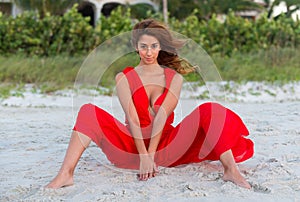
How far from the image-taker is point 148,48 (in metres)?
2.58

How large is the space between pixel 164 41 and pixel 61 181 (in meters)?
0.94

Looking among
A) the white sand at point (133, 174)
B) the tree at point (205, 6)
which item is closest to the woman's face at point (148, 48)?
the white sand at point (133, 174)

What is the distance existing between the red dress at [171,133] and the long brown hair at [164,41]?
0.13 meters

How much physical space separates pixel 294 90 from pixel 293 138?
394cm

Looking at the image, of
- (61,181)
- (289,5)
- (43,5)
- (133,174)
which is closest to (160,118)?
(133,174)

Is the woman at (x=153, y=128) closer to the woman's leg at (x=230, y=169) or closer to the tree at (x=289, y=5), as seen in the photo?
the woman's leg at (x=230, y=169)

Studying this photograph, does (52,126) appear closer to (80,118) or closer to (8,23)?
(80,118)

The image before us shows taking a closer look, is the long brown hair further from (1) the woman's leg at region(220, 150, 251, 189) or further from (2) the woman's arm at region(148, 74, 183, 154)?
(1) the woman's leg at region(220, 150, 251, 189)

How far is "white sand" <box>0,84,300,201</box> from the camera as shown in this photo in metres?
2.25

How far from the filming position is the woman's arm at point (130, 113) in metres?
2.51

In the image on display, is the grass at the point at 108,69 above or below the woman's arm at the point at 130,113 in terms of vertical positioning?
below

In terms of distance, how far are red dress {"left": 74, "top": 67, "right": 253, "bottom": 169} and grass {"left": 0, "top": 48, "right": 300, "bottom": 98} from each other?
433 centimetres

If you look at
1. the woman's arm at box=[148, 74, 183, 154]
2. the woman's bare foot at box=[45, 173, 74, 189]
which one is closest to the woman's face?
the woman's arm at box=[148, 74, 183, 154]

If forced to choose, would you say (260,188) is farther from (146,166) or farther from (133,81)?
(133,81)
